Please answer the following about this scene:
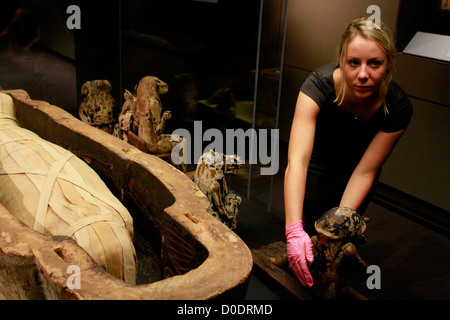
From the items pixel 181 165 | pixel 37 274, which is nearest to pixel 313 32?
pixel 181 165

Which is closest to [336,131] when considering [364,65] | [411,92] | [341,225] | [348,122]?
[348,122]

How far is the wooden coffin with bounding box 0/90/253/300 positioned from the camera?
1745 millimetres

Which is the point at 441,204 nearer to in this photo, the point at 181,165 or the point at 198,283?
the point at 181,165

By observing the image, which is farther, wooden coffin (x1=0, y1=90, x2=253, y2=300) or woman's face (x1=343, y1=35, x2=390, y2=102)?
woman's face (x1=343, y1=35, x2=390, y2=102)

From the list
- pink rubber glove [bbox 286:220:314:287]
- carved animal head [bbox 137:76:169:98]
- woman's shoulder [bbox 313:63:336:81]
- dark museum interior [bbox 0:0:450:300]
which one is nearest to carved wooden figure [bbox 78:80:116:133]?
carved animal head [bbox 137:76:169:98]

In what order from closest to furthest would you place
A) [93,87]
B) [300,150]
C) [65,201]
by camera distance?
[65,201], [300,150], [93,87]

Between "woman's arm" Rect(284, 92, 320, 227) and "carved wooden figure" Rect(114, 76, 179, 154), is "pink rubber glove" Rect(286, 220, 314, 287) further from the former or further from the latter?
"carved wooden figure" Rect(114, 76, 179, 154)

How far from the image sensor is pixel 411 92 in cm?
392

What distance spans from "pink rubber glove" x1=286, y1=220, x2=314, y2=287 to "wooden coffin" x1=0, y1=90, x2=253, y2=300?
43cm

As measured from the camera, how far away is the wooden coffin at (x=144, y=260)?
1.75m

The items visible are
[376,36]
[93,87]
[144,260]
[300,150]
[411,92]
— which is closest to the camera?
[376,36]

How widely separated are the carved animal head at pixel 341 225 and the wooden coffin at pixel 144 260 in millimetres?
461

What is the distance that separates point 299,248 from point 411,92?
85.6 inches

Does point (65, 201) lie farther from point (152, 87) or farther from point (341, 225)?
point (152, 87)
